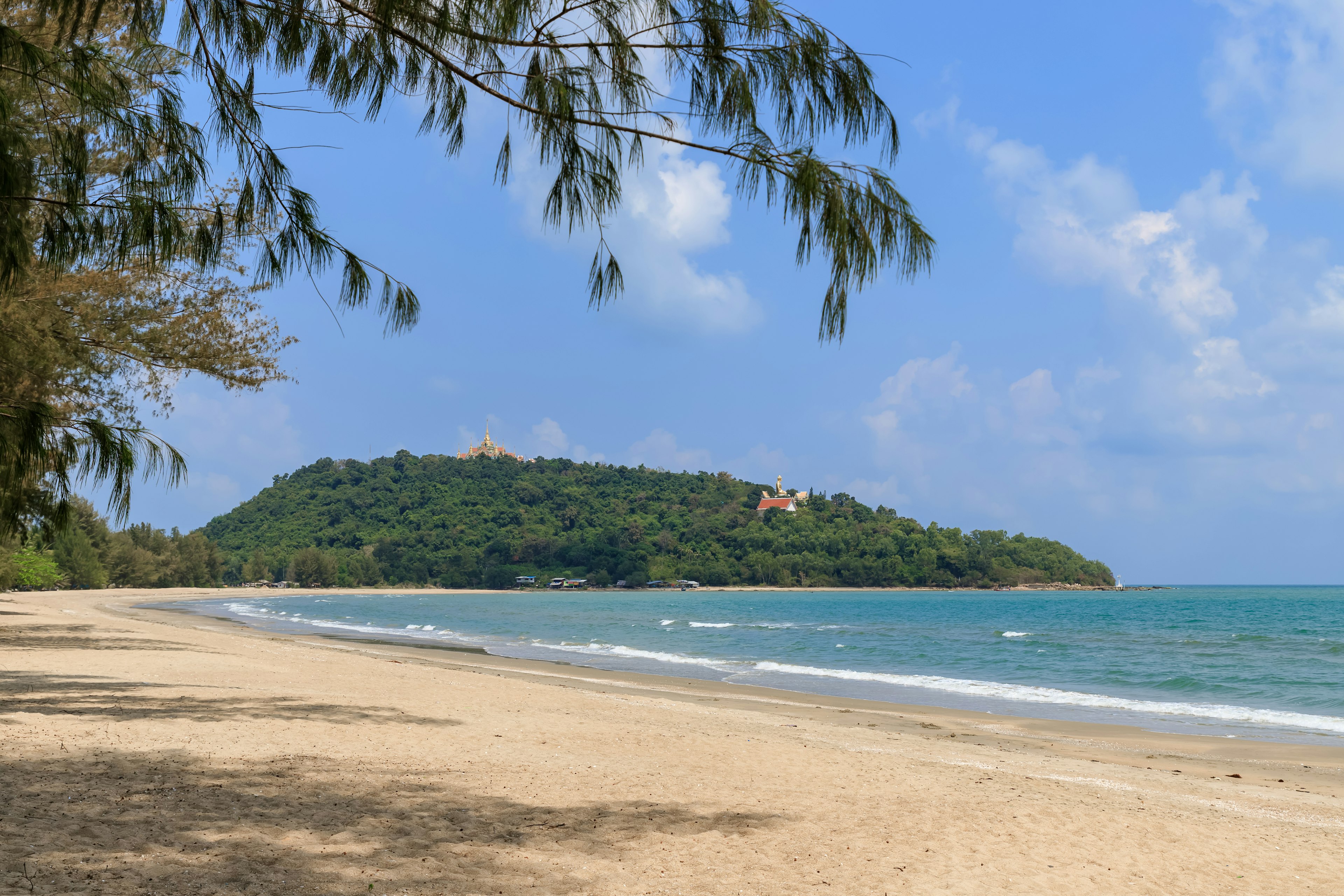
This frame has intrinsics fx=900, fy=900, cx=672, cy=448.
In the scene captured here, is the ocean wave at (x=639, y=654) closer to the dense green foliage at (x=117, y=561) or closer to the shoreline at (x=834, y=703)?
the shoreline at (x=834, y=703)

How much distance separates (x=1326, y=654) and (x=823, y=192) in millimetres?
29075

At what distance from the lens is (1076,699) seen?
1695 cm

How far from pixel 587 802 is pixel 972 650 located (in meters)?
25.1

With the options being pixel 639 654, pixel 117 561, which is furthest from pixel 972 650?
pixel 117 561

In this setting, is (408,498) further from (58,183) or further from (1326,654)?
(58,183)

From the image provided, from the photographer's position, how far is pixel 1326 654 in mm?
25703

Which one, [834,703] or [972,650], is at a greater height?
[834,703]

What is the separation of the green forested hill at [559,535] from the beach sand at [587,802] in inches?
4226

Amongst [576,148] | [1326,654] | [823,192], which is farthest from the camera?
[1326,654]

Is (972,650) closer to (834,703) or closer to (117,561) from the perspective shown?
(834,703)

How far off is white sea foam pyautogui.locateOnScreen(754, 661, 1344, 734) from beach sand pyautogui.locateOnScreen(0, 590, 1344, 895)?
133 inches

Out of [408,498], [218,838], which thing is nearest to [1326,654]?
[218,838]

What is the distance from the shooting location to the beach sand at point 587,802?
4.04m

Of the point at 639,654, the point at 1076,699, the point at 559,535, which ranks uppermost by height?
the point at 559,535
